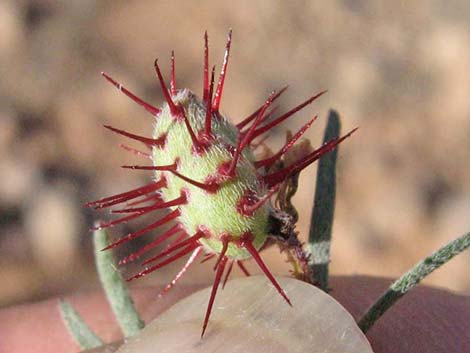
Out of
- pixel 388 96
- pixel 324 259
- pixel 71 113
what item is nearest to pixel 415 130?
pixel 388 96

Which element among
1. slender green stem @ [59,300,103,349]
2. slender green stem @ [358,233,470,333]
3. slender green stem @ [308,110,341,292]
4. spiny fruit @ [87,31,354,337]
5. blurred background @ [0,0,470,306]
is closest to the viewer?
spiny fruit @ [87,31,354,337]

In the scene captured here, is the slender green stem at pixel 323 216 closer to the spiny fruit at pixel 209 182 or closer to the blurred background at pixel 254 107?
the spiny fruit at pixel 209 182

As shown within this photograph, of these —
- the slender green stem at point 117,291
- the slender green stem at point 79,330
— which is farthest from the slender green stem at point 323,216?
the slender green stem at point 79,330

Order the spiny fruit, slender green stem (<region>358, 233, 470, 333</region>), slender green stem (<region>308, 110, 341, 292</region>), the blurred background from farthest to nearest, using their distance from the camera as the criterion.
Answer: the blurred background < slender green stem (<region>308, 110, 341, 292</region>) < slender green stem (<region>358, 233, 470, 333</region>) < the spiny fruit

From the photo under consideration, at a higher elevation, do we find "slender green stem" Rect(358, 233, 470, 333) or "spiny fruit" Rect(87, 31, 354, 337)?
"spiny fruit" Rect(87, 31, 354, 337)

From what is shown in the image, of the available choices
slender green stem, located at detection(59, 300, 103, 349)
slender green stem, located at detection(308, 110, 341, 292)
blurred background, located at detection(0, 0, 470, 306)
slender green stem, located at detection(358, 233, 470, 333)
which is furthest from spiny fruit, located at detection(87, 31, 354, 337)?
blurred background, located at detection(0, 0, 470, 306)

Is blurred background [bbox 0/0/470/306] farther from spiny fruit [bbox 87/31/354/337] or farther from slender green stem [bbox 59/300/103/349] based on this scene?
spiny fruit [bbox 87/31/354/337]
